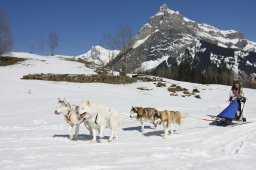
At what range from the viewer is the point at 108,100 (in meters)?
29.0

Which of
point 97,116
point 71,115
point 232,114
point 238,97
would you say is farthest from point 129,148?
point 238,97

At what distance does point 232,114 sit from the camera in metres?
15.4

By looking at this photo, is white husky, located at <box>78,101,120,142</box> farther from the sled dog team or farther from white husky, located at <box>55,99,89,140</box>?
white husky, located at <box>55,99,89,140</box>

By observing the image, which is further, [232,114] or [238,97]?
[238,97]

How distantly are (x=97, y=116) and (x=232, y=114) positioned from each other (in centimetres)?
670

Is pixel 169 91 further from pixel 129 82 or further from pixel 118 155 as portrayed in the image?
pixel 118 155

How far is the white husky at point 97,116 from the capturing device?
1101 cm

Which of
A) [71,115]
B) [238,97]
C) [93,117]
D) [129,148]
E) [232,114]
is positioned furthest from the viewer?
[238,97]

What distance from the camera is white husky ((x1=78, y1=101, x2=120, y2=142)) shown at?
1101 cm

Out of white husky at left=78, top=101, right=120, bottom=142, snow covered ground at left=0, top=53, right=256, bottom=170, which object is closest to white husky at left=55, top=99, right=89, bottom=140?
snow covered ground at left=0, top=53, right=256, bottom=170

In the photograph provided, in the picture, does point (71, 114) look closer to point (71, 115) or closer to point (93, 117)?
point (71, 115)

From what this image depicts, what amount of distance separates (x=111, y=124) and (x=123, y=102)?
16.1m

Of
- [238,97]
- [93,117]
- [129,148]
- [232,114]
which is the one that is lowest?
[129,148]

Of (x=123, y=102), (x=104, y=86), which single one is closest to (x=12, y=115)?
(x=123, y=102)
